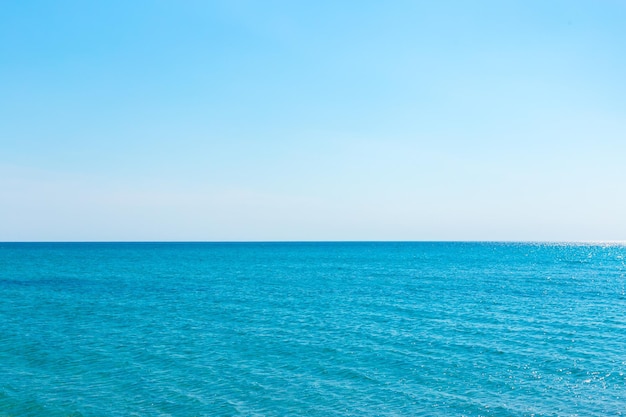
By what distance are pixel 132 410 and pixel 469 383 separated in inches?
747

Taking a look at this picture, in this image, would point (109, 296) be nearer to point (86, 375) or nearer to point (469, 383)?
point (86, 375)

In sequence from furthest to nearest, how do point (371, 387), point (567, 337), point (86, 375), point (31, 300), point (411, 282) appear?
point (411, 282) → point (31, 300) → point (567, 337) → point (86, 375) → point (371, 387)

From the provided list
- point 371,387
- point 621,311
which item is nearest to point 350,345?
point 371,387

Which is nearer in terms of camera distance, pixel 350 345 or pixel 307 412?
pixel 307 412

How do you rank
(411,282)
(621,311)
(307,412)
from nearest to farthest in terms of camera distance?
(307,412), (621,311), (411,282)

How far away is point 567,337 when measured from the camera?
39.3 metres

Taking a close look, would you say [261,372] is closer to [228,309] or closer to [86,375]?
[86,375]

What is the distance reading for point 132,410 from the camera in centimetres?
2411

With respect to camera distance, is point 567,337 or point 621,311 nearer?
point 567,337

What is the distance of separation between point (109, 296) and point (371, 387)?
46.3 m

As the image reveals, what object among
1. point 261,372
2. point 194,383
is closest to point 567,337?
point 261,372

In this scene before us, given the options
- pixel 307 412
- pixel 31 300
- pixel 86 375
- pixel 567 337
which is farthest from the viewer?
pixel 31 300

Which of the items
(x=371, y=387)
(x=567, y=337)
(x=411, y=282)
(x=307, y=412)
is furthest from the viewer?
(x=411, y=282)

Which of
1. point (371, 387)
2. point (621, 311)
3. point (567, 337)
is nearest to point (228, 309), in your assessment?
point (371, 387)
